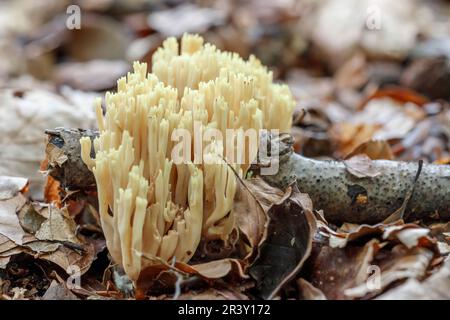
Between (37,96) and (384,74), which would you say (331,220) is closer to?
(37,96)

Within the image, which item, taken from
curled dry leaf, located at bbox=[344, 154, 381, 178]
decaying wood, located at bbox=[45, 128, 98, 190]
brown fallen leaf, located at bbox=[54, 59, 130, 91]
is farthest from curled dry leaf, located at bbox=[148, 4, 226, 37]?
curled dry leaf, located at bbox=[344, 154, 381, 178]

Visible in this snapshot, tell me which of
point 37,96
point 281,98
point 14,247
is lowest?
point 14,247

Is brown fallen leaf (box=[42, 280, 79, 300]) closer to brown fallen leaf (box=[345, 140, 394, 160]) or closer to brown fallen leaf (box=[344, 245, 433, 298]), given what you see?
brown fallen leaf (box=[344, 245, 433, 298])

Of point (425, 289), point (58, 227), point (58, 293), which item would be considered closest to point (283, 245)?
point (425, 289)

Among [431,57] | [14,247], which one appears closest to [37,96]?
[14,247]

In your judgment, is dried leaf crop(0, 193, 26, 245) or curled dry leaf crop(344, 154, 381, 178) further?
curled dry leaf crop(344, 154, 381, 178)

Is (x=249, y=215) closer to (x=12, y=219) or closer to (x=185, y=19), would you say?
(x=12, y=219)

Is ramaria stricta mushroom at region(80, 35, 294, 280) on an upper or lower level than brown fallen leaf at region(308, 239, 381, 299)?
upper
